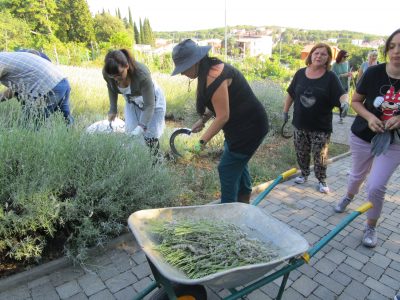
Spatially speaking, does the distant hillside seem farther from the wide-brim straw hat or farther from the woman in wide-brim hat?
the wide-brim straw hat

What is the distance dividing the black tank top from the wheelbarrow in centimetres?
63

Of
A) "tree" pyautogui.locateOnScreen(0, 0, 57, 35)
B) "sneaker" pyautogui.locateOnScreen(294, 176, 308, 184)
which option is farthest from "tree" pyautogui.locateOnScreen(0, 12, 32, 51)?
"sneaker" pyautogui.locateOnScreen(294, 176, 308, 184)

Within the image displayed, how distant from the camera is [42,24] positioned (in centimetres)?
4097

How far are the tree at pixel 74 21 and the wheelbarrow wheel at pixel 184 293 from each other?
161ft

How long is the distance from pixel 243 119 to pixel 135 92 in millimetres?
1414

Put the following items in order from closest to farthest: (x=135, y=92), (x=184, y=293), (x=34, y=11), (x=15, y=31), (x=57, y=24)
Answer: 1. (x=184, y=293)
2. (x=135, y=92)
3. (x=15, y=31)
4. (x=34, y=11)
5. (x=57, y=24)

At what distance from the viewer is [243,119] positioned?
2.52 meters

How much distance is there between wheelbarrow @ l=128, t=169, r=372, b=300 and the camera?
150 centimetres

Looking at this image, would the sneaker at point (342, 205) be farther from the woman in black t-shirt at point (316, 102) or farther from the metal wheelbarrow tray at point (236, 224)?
the metal wheelbarrow tray at point (236, 224)

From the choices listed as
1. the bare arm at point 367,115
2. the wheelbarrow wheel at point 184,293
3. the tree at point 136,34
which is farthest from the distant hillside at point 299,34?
the wheelbarrow wheel at point 184,293

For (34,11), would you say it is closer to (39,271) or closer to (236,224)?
(39,271)

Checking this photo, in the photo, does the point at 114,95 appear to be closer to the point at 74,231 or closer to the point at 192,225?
the point at 74,231

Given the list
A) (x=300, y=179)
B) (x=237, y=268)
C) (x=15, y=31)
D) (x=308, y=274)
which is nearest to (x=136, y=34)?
(x=15, y=31)

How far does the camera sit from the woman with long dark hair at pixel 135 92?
9.67ft
